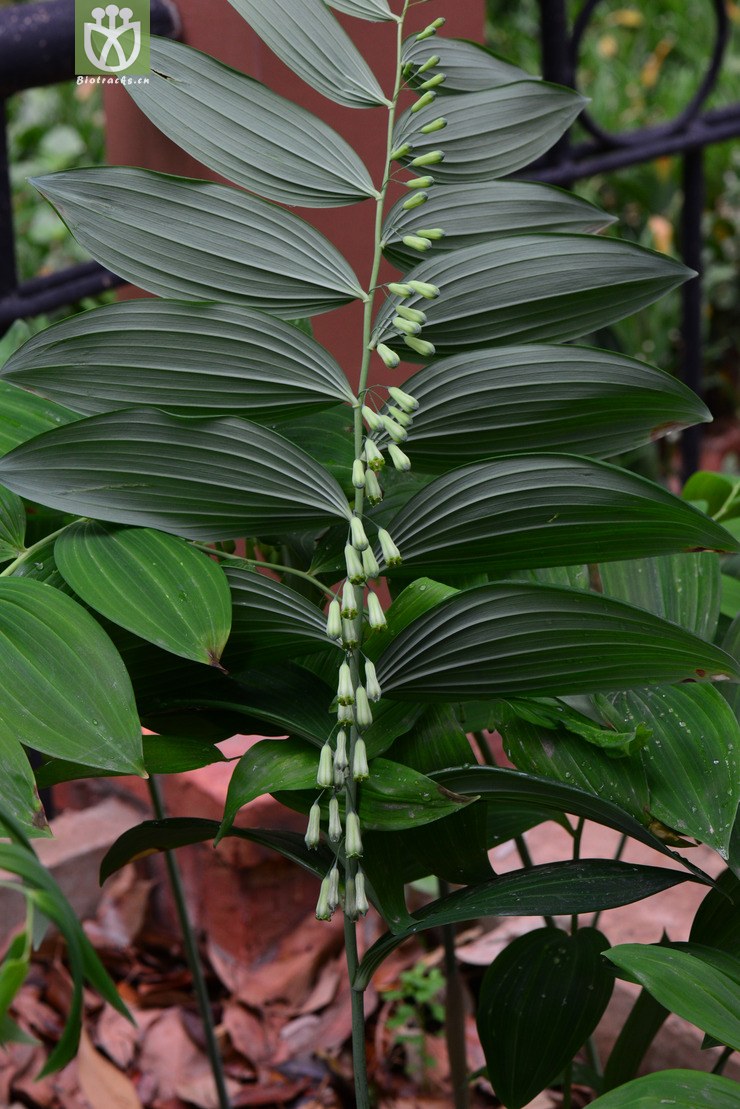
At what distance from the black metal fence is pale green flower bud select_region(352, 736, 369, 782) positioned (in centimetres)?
46

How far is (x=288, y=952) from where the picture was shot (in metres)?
1.34

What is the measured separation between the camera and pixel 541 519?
1.88 feet

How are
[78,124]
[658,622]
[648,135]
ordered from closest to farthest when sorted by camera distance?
1. [658,622]
2. [648,135]
3. [78,124]

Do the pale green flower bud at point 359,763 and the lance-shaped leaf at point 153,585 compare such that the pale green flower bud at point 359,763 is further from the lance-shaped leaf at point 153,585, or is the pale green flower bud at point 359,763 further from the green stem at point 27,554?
the green stem at point 27,554

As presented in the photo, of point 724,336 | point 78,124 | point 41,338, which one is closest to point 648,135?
point 41,338

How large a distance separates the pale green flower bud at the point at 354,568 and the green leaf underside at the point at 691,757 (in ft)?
0.61

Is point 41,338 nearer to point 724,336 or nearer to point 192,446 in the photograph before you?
point 192,446

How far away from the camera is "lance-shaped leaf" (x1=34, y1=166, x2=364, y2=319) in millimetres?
620

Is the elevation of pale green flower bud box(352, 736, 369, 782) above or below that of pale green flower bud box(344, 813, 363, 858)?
above

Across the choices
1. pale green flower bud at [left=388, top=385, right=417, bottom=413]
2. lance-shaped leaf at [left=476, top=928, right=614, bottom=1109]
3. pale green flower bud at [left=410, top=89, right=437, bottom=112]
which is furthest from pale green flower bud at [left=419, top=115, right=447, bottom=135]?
lance-shaped leaf at [left=476, top=928, right=614, bottom=1109]

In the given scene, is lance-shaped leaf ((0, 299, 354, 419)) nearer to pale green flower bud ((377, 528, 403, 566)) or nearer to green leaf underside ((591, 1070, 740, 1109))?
pale green flower bud ((377, 528, 403, 566))

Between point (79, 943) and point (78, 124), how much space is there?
2.96 m

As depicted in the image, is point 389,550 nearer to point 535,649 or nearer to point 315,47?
point 535,649

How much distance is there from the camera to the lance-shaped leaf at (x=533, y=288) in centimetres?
61
